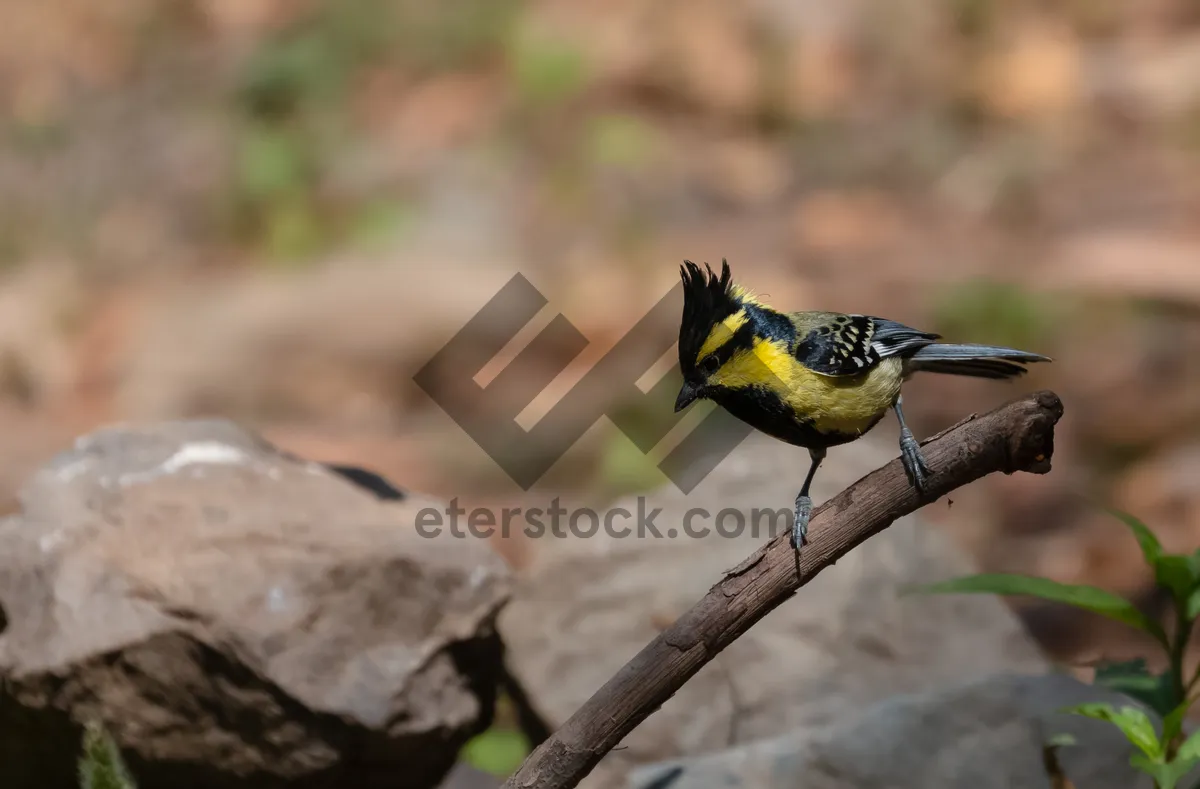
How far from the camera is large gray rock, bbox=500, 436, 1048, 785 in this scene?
4.04 metres

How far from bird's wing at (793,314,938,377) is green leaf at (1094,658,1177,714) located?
1.10 m

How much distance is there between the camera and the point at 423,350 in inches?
294

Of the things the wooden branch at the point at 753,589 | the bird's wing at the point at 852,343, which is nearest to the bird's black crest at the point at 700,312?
the bird's wing at the point at 852,343

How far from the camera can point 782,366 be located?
3.23m

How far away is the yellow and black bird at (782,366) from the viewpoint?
3170mm

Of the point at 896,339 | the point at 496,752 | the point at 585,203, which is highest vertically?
the point at 585,203

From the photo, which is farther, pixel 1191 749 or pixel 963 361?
pixel 963 361

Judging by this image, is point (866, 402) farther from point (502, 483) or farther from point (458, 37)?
point (458, 37)

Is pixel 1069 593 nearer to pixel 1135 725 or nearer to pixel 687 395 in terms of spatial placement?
pixel 1135 725

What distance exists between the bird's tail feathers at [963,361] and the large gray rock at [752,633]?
1089 millimetres

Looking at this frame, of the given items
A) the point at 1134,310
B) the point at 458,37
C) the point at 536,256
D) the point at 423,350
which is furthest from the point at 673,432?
the point at 458,37

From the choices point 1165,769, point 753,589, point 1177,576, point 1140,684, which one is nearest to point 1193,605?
point 1177,576

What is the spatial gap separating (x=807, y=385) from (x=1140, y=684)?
1295 mm

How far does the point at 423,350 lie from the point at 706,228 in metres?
2.58
